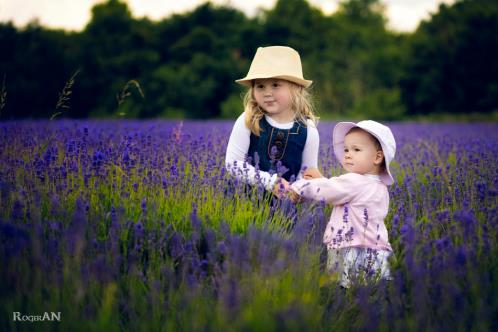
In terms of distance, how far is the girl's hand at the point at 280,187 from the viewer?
2.68m

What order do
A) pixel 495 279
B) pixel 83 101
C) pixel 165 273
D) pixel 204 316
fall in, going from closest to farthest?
pixel 204 316
pixel 165 273
pixel 495 279
pixel 83 101

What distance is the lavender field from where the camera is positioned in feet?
5.82

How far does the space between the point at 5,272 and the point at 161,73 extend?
22.3 meters

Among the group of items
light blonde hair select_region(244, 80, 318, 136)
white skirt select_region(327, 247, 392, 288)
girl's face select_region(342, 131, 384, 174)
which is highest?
light blonde hair select_region(244, 80, 318, 136)

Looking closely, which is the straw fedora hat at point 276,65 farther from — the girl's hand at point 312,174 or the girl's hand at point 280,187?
the girl's hand at point 280,187

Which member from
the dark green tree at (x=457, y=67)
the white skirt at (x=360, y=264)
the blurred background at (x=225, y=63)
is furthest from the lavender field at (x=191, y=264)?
the dark green tree at (x=457, y=67)

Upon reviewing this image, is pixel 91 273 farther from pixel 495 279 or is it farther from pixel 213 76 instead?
pixel 213 76

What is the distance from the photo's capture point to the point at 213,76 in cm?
2425

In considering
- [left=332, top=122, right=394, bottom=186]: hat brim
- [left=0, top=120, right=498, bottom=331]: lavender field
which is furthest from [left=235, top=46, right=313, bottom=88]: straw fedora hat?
[left=0, top=120, right=498, bottom=331]: lavender field

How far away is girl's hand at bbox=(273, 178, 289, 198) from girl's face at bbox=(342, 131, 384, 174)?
40 centimetres

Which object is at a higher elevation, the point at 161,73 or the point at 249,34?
the point at 249,34

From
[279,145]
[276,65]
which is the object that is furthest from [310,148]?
[276,65]

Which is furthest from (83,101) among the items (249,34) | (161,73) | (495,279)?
(495,279)

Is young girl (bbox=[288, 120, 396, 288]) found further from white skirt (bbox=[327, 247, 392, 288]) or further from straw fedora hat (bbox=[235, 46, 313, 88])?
straw fedora hat (bbox=[235, 46, 313, 88])
